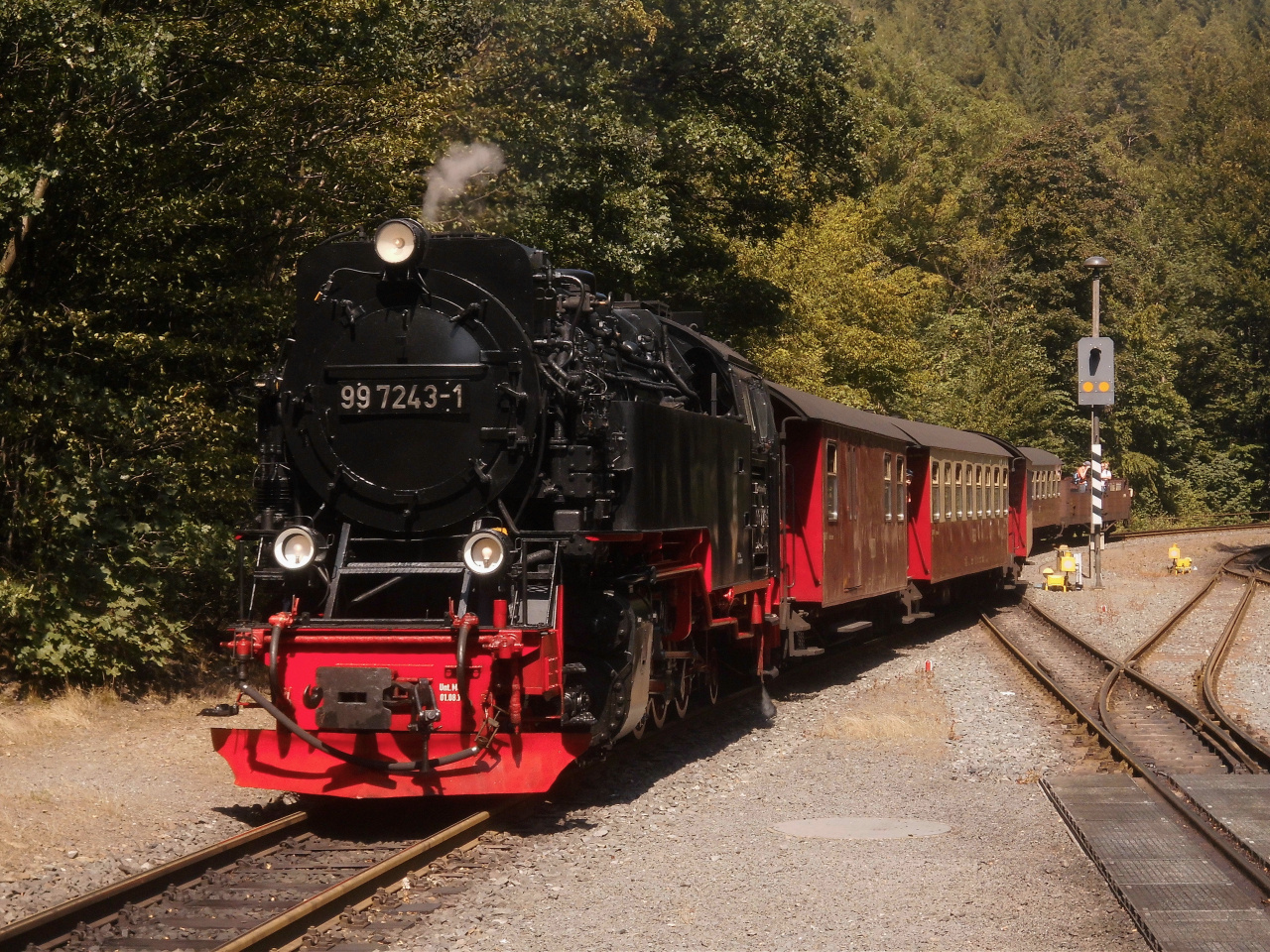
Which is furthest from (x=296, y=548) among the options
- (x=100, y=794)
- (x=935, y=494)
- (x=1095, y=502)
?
(x=1095, y=502)

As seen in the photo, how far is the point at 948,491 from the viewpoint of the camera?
1848 centimetres

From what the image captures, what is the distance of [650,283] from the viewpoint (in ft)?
68.0

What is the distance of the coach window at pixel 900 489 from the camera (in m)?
16.2

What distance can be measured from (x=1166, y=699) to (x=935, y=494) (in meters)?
5.37

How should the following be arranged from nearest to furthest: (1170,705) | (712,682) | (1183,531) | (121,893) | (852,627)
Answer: (121,893) → (712,682) → (1170,705) → (852,627) → (1183,531)

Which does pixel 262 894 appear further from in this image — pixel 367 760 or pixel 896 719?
pixel 896 719

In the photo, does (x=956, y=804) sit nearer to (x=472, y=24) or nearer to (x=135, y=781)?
(x=135, y=781)

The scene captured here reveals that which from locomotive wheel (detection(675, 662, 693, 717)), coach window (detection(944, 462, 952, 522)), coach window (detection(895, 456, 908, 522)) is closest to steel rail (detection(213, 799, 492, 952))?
locomotive wheel (detection(675, 662, 693, 717))

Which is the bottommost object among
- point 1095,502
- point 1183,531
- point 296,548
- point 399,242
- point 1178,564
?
point 1178,564

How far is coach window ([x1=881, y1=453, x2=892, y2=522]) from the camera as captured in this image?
610 inches

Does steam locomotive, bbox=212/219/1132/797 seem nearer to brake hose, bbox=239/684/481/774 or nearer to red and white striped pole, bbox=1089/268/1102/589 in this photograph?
brake hose, bbox=239/684/481/774

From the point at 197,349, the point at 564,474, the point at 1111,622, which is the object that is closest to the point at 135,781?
the point at 564,474

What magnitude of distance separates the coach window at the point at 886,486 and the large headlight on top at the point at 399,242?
29.0 feet

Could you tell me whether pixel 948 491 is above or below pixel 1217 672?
above
